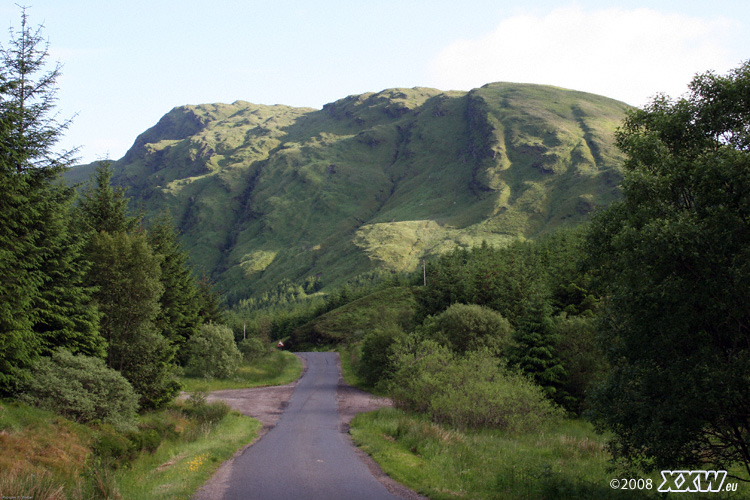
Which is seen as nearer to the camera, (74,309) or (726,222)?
(726,222)

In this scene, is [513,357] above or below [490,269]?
below

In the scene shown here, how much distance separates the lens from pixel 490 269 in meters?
52.9

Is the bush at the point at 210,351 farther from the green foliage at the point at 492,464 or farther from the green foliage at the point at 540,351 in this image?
Result: the green foliage at the point at 540,351


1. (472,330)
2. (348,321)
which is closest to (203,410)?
(472,330)

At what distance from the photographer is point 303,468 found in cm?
1628

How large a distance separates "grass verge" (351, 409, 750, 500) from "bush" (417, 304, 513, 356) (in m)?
12.8

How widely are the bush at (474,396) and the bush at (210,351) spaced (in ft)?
84.8

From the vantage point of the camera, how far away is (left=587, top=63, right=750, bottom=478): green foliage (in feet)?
31.7

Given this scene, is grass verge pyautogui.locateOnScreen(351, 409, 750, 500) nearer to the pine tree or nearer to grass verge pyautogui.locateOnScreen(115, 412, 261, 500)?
grass verge pyautogui.locateOnScreen(115, 412, 261, 500)

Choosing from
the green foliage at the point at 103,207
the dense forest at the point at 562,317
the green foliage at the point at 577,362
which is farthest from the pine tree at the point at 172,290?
the green foliage at the point at 577,362

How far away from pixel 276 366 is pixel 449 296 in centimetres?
2632

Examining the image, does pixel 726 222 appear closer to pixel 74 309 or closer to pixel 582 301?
pixel 74 309

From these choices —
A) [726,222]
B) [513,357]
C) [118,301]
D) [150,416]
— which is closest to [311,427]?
[150,416]

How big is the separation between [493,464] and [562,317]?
25.3 m
